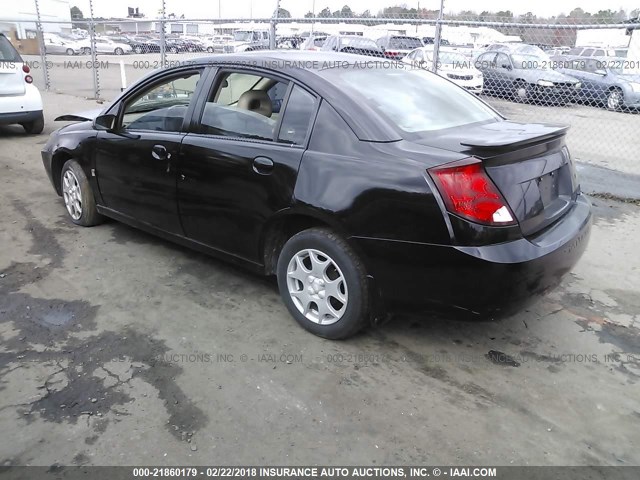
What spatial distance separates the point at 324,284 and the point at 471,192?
1040mm

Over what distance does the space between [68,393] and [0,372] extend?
0.49 metres

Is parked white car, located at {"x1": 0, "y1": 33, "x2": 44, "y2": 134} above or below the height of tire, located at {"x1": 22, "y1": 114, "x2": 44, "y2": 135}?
above

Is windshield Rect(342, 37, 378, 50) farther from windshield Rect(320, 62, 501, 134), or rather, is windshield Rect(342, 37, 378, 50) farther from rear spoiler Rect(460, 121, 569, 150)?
rear spoiler Rect(460, 121, 569, 150)

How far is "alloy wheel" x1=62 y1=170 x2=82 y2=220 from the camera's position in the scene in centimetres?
491

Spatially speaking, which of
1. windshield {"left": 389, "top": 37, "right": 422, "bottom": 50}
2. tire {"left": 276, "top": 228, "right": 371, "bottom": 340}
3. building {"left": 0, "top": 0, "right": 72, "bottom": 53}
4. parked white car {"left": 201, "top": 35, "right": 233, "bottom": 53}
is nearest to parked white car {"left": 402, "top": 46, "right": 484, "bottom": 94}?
windshield {"left": 389, "top": 37, "right": 422, "bottom": 50}

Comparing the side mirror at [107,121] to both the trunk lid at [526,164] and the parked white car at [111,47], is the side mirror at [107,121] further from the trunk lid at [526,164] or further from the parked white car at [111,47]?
the parked white car at [111,47]

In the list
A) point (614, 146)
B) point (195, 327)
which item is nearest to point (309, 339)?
point (195, 327)

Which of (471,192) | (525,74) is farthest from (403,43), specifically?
(471,192)

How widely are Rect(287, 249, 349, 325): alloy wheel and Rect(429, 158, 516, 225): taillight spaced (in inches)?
31.0

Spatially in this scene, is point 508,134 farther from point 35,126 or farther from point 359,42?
point 359,42

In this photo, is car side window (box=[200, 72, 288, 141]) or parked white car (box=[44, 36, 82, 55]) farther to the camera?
parked white car (box=[44, 36, 82, 55])

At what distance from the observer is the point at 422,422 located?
2.61 metres

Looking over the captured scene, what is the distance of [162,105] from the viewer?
4.20 m

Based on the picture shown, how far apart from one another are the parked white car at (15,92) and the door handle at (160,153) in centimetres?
627
